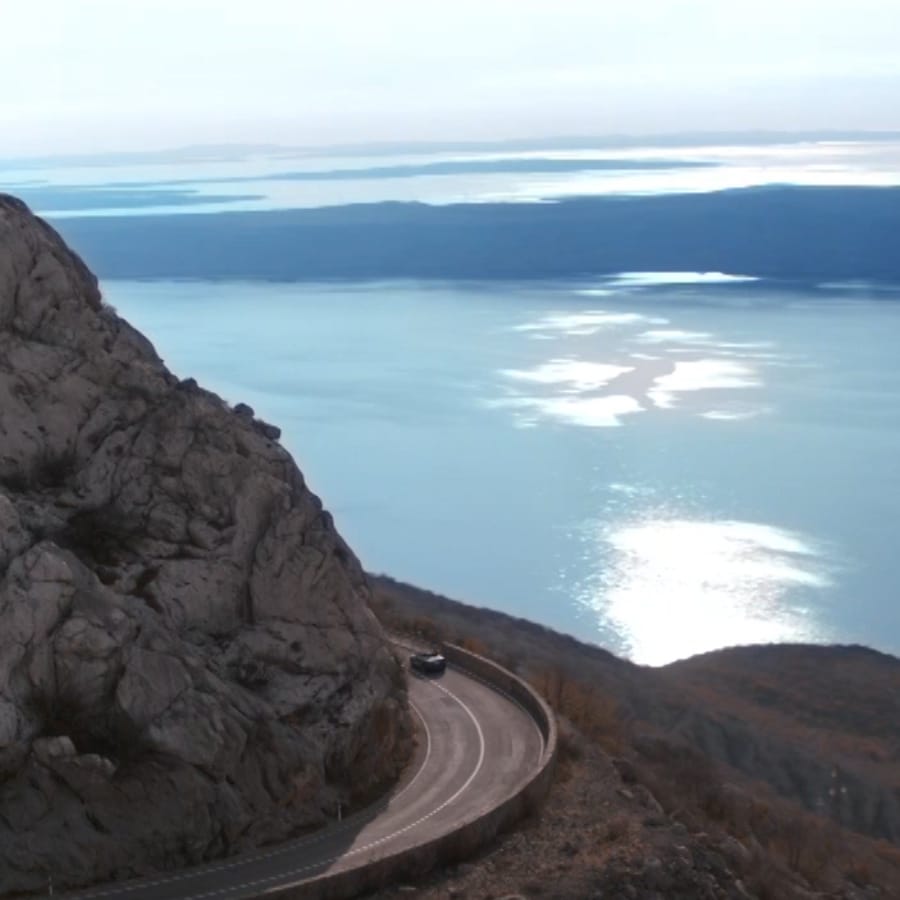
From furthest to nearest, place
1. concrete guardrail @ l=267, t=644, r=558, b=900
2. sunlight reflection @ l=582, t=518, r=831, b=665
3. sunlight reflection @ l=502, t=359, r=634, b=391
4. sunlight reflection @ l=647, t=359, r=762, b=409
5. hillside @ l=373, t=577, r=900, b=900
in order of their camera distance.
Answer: sunlight reflection @ l=502, t=359, r=634, b=391, sunlight reflection @ l=647, t=359, r=762, b=409, sunlight reflection @ l=582, t=518, r=831, b=665, hillside @ l=373, t=577, r=900, b=900, concrete guardrail @ l=267, t=644, r=558, b=900

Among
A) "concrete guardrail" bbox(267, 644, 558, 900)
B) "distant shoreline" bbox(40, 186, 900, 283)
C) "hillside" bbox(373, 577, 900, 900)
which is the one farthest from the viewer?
"distant shoreline" bbox(40, 186, 900, 283)

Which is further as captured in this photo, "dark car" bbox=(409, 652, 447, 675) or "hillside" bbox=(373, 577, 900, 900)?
"dark car" bbox=(409, 652, 447, 675)

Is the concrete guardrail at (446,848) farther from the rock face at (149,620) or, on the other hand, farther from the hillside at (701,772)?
the rock face at (149,620)

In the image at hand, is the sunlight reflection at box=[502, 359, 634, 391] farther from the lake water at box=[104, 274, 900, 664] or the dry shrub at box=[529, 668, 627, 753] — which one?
the dry shrub at box=[529, 668, 627, 753]

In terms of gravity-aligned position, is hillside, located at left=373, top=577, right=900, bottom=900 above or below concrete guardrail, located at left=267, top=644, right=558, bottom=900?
below

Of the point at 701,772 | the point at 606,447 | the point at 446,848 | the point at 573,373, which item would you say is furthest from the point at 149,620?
the point at 573,373

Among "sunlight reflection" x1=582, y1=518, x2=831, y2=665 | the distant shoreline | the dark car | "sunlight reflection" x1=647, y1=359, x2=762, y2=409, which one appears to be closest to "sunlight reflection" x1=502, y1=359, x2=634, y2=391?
"sunlight reflection" x1=647, y1=359, x2=762, y2=409

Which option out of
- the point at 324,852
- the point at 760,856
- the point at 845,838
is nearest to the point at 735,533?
the point at 845,838
